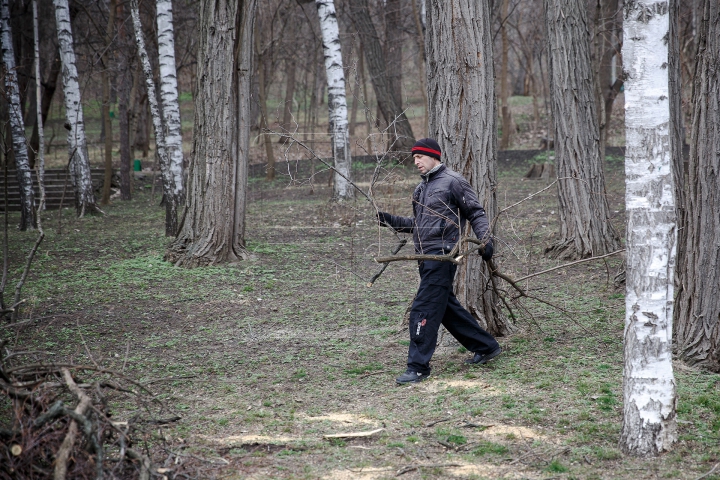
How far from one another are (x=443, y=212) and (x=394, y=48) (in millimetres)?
21798

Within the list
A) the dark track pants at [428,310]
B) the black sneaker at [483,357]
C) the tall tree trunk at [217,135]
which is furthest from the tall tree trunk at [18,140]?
the black sneaker at [483,357]

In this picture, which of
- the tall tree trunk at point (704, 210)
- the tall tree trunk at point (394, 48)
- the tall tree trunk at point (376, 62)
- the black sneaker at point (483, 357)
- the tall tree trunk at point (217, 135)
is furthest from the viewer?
the tall tree trunk at point (394, 48)

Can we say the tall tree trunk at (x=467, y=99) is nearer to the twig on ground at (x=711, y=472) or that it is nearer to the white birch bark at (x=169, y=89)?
the twig on ground at (x=711, y=472)

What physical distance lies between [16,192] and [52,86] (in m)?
3.87

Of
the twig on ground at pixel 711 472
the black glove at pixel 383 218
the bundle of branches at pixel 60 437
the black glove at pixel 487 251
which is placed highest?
the black glove at pixel 383 218

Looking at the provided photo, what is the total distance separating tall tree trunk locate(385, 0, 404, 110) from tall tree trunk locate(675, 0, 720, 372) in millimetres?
19657

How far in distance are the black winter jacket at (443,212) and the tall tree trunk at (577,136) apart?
16.0 feet

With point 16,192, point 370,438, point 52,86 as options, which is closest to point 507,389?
point 370,438

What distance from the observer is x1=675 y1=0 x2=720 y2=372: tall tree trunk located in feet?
16.5

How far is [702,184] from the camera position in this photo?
5.10 metres

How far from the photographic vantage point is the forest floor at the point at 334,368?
389cm

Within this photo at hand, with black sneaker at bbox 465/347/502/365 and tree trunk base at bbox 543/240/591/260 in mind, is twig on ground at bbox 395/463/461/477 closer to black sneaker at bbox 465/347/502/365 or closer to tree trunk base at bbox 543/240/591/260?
black sneaker at bbox 465/347/502/365

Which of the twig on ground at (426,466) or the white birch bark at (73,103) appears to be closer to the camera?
the twig on ground at (426,466)

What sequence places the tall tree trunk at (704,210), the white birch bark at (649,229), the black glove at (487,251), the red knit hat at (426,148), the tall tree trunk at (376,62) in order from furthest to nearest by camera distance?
the tall tree trunk at (376,62) → the red knit hat at (426,148) → the black glove at (487,251) → the tall tree trunk at (704,210) → the white birch bark at (649,229)
